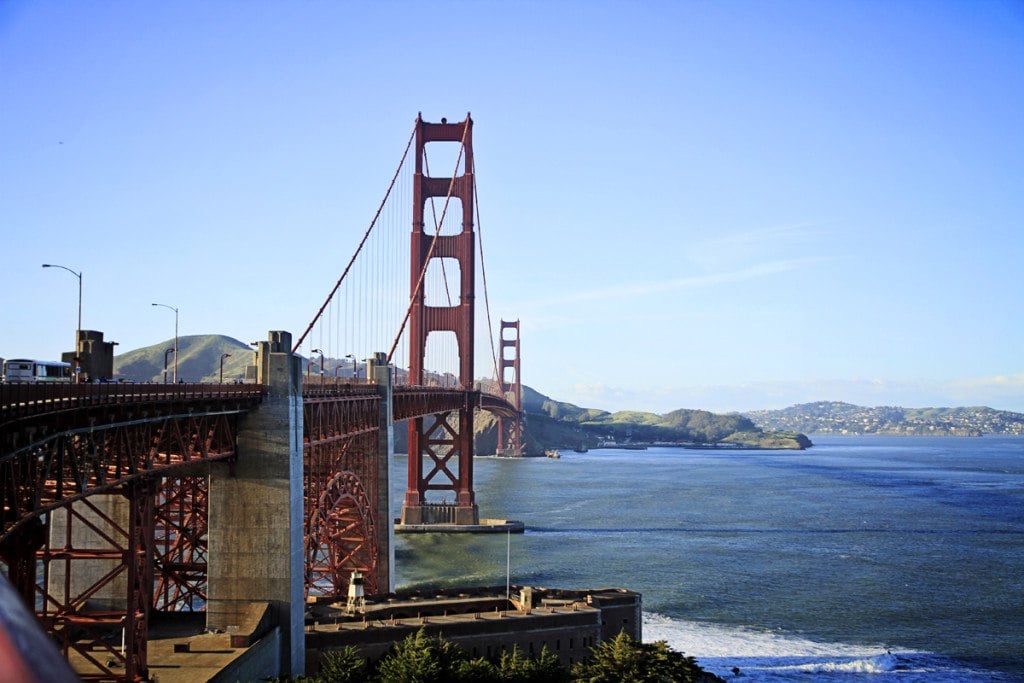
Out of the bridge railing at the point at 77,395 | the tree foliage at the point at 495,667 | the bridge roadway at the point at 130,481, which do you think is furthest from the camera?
the tree foliage at the point at 495,667

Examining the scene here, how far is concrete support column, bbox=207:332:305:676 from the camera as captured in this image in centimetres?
2500

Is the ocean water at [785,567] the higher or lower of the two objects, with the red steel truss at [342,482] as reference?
lower

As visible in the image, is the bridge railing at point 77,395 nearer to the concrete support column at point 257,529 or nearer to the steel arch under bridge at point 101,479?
the steel arch under bridge at point 101,479

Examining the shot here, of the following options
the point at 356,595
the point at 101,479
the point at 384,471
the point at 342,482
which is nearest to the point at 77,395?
the point at 101,479

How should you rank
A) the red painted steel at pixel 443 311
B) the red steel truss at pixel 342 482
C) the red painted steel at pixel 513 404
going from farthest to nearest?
the red painted steel at pixel 513 404 < the red painted steel at pixel 443 311 < the red steel truss at pixel 342 482

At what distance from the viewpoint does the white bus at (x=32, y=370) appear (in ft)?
70.0

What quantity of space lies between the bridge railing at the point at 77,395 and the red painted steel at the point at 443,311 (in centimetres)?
4478

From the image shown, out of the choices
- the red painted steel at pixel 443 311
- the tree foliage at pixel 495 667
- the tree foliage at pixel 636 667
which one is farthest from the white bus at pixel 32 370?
the red painted steel at pixel 443 311

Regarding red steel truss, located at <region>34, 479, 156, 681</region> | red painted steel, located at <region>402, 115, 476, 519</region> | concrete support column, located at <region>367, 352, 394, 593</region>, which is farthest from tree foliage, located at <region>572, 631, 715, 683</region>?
red painted steel, located at <region>402, 115, 476, 519</region>

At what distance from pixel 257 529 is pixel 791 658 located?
20.7m

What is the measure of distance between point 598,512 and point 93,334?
5674cm

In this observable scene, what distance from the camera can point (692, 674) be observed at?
27.5 m

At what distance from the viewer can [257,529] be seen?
25125 millimetres

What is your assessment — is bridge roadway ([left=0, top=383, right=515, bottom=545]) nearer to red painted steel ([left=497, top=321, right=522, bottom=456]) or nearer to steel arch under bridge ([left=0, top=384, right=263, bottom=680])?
steel arch under bridge ([left=0, top=384, right=263, bottom=680])
